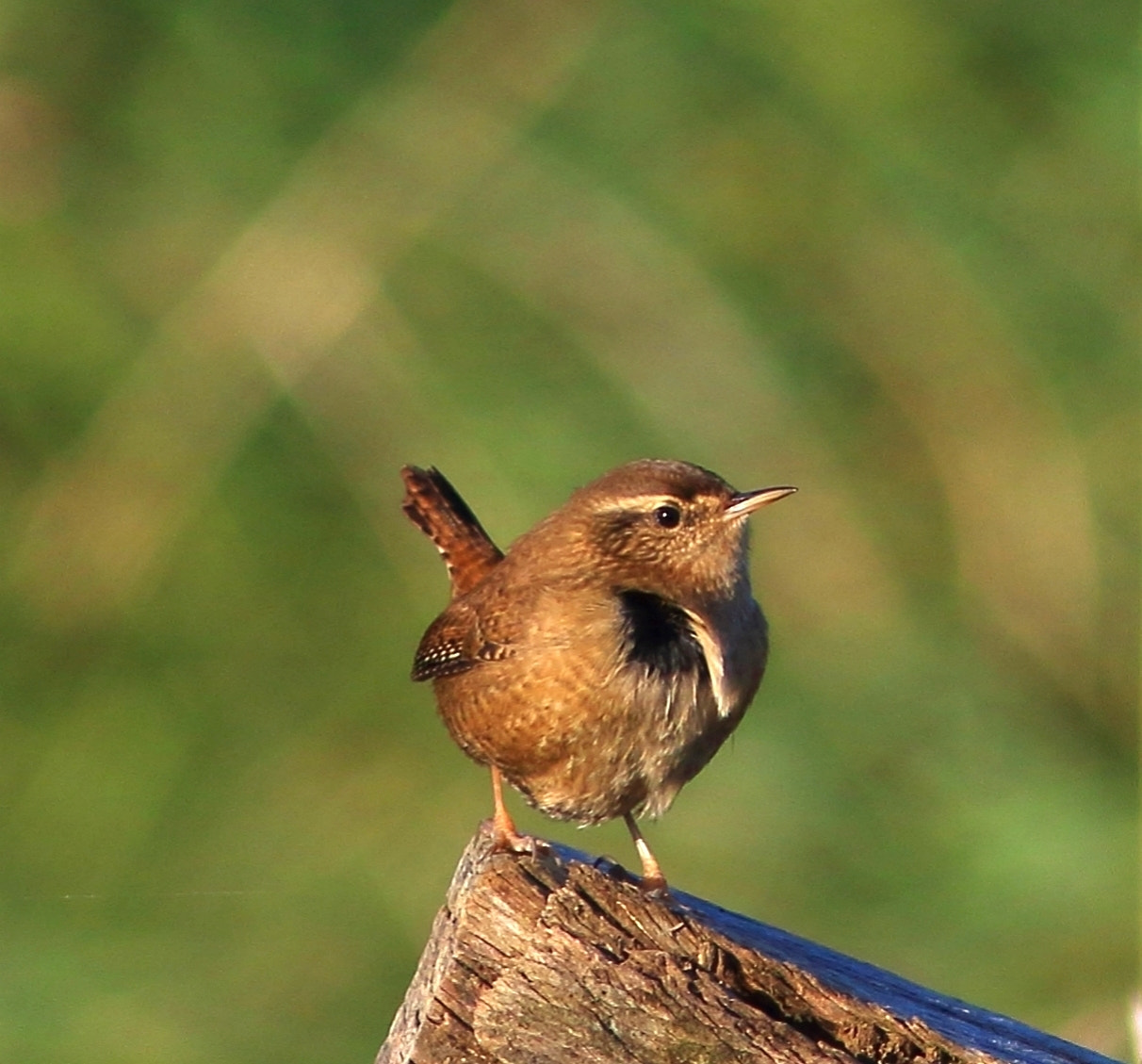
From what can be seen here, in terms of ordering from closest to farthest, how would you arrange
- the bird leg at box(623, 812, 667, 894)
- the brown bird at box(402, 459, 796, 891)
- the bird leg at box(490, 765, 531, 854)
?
the bird leg at box(490, 765, 531, 854) → the bird leg at box(623, 812, 667, 894) → the brown bird at box(402, 459, 796, 891)

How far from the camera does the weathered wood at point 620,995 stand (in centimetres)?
214

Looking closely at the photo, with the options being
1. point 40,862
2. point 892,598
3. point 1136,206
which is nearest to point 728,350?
point 892,598

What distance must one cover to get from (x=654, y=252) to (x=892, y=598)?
902 mm

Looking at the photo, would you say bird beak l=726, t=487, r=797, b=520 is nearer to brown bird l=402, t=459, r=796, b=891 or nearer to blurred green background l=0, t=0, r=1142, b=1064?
brown bird l=402, t=459, r=796, b=891

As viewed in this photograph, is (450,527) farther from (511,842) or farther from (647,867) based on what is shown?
(511,842)

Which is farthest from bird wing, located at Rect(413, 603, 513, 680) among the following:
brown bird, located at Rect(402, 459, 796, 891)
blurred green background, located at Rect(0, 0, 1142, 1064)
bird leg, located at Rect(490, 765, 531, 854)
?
blurred green background, located at Rect(0, 0, 1142, 1064)

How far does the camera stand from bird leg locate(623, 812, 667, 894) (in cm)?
297

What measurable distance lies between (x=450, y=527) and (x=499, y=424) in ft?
2.22

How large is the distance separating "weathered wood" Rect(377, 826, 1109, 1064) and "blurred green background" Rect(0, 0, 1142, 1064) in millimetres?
2219

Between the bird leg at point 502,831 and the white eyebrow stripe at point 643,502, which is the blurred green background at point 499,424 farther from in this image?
the bird leg at point 502,831

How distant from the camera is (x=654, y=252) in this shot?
486 centimetres

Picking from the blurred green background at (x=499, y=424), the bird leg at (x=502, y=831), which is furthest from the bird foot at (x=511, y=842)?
the blurred green background at (x=499, y=424)

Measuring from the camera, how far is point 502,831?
9.78ft

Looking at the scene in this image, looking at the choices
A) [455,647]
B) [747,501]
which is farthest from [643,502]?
[455,647]
